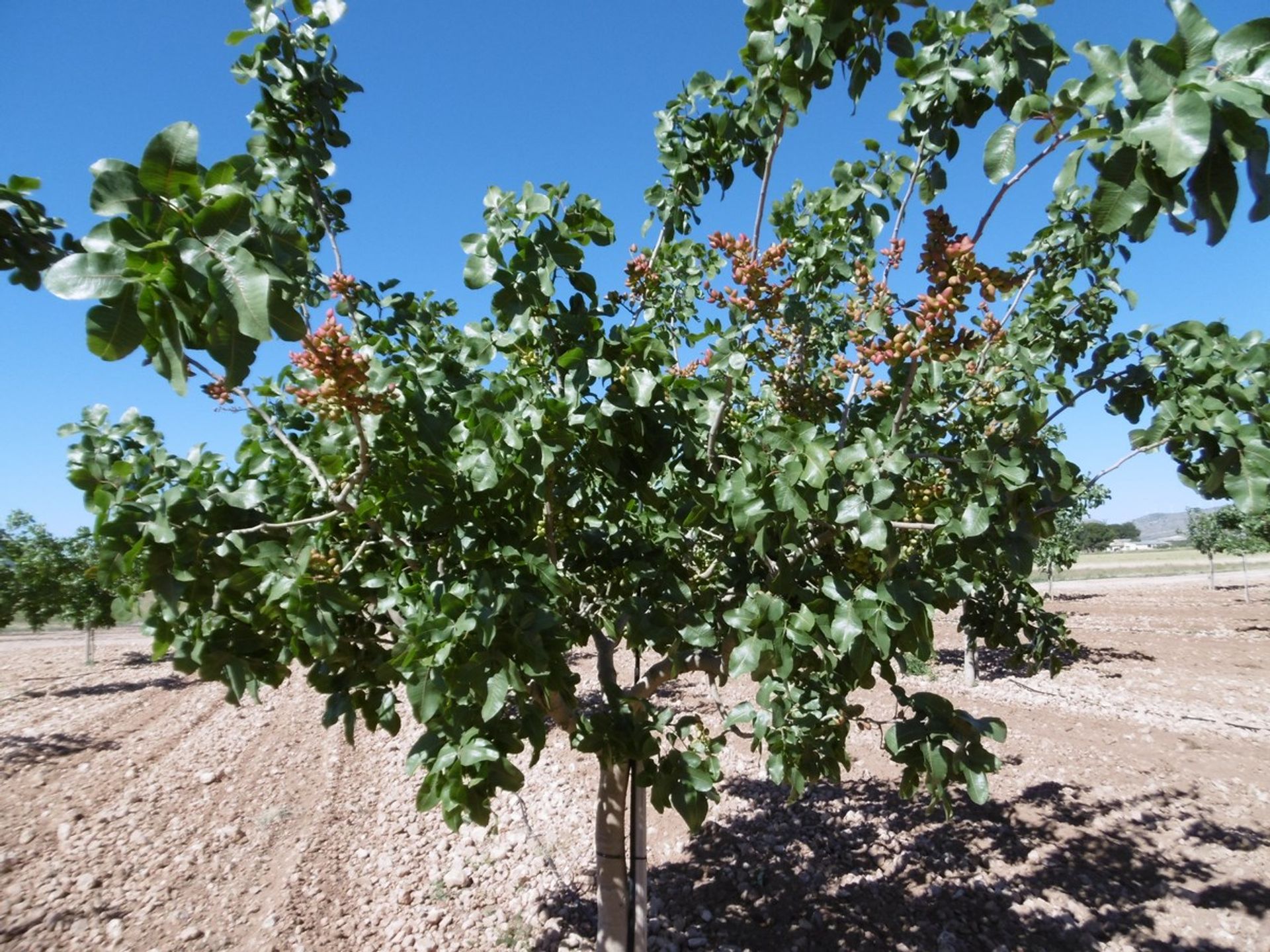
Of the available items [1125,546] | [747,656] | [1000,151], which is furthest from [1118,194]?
[1125,546]

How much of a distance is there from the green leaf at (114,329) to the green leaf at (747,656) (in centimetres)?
138

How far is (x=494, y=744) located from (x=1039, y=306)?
99.7 inches

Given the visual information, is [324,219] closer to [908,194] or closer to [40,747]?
[908,194]

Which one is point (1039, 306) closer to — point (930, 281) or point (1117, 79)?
A: point (930, 281)

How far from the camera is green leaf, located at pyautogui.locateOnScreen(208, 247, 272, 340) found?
894mm

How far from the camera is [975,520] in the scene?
5.24 feet

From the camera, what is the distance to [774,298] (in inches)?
76.5

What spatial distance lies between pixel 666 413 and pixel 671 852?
4152 mm

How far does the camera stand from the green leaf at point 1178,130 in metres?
0.85

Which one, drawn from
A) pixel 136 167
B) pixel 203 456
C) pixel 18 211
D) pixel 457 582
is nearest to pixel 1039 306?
pixel 457 582

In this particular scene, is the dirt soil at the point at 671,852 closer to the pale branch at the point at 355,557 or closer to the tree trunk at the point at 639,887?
the tree trunk at the point at 639,887

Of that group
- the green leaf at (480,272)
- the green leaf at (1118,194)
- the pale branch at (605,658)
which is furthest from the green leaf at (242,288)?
the pale branch at (605,658)

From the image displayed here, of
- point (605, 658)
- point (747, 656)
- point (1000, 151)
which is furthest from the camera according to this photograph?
point (605, 658)

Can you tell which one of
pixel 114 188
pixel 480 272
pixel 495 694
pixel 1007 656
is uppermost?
pixel 480 272
